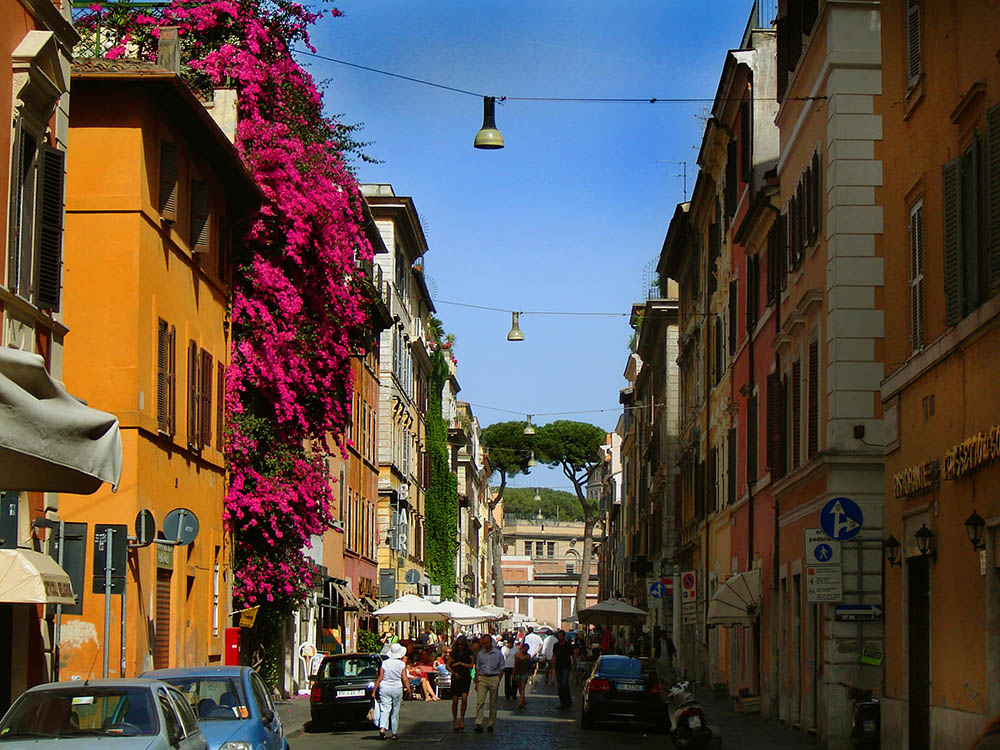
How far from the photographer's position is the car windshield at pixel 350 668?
31.0 meters

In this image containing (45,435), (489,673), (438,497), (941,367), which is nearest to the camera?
(45,435)

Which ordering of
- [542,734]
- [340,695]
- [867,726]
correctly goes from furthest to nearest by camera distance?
[340,695] < [542,734] < [867,726]

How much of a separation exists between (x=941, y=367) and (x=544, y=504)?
171 m

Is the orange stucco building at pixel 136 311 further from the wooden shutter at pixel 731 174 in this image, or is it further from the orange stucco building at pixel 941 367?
the wooden shutter at pixel 731 174

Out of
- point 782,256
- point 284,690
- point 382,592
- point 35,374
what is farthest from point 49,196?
point 382,592

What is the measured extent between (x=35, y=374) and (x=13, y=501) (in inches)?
327

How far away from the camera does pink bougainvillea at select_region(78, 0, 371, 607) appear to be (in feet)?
101

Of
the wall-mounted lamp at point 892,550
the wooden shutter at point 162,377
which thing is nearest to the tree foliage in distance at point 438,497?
the wooden shutter at point 162,377

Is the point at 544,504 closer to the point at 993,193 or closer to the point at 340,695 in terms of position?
the point at 340,695

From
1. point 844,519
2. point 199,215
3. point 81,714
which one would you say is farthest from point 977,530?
point 199,215

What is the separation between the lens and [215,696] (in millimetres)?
16484

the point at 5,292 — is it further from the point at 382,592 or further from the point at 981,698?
the point at 382,592

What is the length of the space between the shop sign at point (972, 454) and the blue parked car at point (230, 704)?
742cm

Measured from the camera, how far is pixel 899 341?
2016cm
